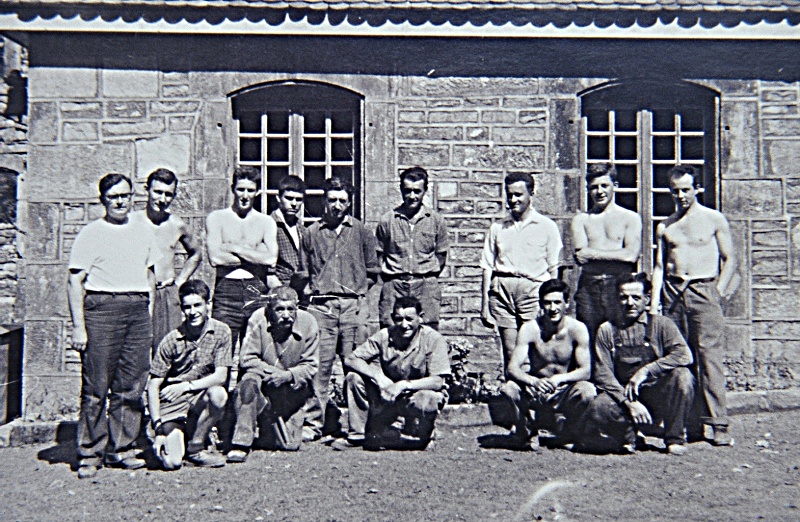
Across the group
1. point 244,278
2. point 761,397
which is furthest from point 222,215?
point 761,397

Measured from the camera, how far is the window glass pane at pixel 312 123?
25.7 ft

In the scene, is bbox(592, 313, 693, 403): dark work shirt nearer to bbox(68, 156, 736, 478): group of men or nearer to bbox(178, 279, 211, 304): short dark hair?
bbox(68, 156, 736, 478): group of men

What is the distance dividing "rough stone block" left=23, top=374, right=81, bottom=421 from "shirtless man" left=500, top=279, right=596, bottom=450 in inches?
152

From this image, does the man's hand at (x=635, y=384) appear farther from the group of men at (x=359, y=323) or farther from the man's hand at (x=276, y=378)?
the man's hand at (x=276, y=378)

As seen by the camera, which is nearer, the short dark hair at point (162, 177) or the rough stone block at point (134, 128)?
the short dark hair at point (162, 177)

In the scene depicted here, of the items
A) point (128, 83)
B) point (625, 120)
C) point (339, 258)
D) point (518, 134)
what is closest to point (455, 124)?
point (518, 134)

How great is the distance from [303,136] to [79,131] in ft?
6.45

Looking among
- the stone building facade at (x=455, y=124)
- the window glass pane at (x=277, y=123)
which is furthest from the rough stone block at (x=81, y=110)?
the window glass pane at (x=277, y=123)

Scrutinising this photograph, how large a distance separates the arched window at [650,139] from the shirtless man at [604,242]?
4.98 feet

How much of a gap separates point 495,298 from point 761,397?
97.2 inches

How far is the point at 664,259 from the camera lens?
6.25 meters

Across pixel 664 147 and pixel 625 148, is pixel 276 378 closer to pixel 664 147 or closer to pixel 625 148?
pixel 625 148

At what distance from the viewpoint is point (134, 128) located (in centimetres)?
759

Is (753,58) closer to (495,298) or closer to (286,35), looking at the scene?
(495,298)
